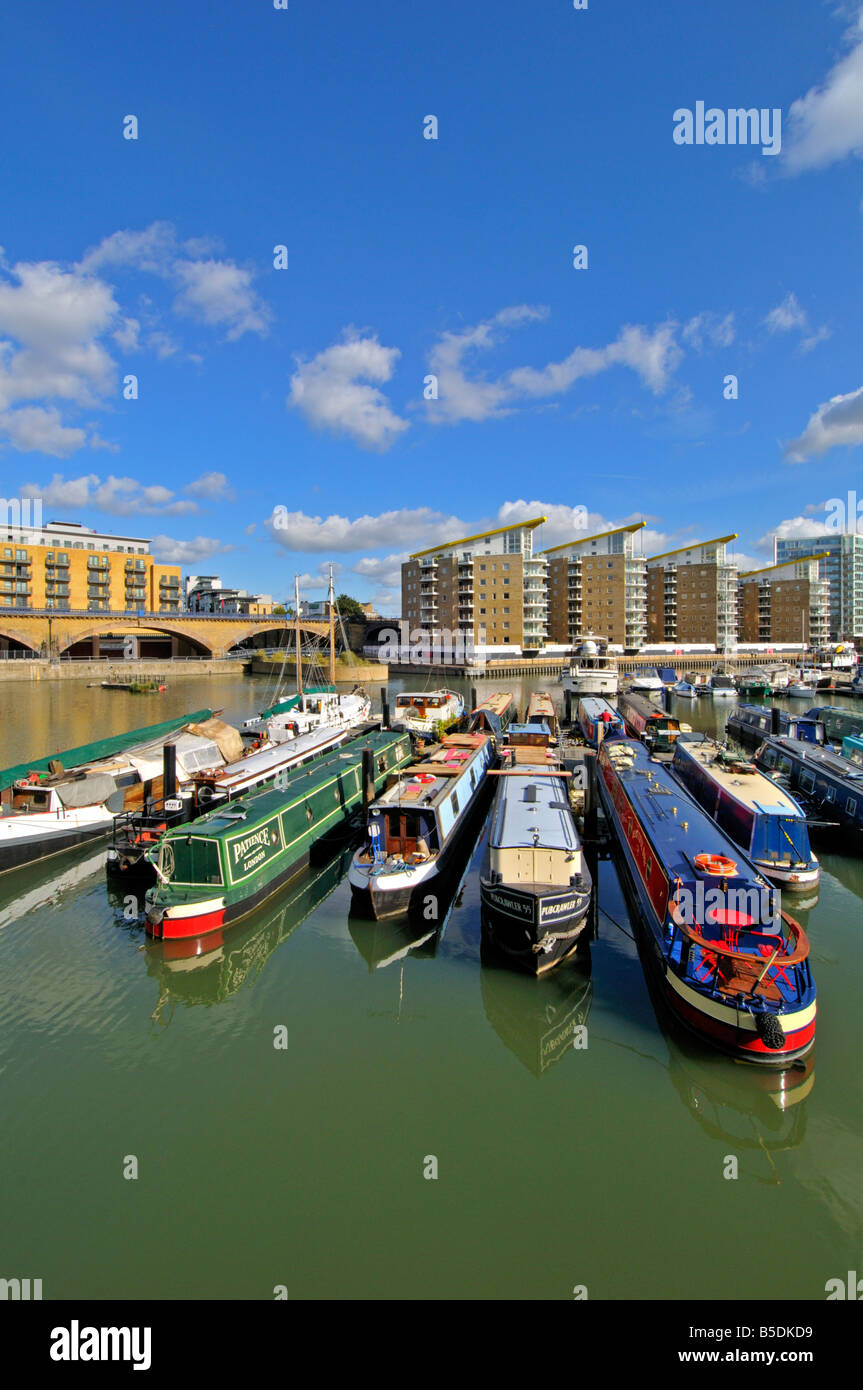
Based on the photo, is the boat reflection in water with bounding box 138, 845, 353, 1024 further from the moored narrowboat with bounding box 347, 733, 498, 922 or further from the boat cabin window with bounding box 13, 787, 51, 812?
the boat cabin window with bounding box 13, 787, 51, 812

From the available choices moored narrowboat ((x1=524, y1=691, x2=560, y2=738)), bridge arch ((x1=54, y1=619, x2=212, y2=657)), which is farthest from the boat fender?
bridge arch ((x1=54, y1=619, x2=212, y2=657))

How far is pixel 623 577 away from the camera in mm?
109688

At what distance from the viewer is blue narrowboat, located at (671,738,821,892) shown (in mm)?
17594

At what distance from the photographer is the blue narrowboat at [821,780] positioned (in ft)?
70.5

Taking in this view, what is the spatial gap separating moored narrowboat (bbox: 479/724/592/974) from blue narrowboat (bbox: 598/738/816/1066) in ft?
5.37

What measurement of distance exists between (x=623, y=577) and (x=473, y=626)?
26.5 m

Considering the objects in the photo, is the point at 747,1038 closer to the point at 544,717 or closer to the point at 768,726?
the point at 544,717

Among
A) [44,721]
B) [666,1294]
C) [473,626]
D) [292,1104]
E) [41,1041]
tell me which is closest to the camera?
[666,1294]

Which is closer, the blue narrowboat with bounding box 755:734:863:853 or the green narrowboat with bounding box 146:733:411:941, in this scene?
the green narrowboat with bounding box 146:733:411:941

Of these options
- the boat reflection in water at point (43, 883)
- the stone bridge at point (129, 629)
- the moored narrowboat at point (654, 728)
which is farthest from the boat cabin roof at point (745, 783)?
the stone bridge at point (129, 629)

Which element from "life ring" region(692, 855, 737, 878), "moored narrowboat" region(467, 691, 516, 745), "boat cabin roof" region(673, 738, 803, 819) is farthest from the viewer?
"moored narrowboat" region(467, 691, 516, 745)
